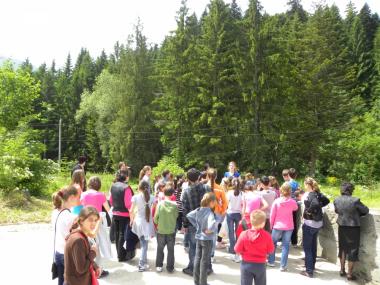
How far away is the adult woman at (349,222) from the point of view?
7012 mm

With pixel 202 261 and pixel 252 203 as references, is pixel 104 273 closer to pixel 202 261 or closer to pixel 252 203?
pixel 202 261

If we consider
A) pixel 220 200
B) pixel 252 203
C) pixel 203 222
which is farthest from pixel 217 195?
pixel 203 222

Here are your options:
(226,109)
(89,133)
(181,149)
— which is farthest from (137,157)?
(89,133)

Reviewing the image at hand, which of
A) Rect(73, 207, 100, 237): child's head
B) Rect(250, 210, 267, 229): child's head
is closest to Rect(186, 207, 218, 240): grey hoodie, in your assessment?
Rect(250, 210, 267, 229): child's head

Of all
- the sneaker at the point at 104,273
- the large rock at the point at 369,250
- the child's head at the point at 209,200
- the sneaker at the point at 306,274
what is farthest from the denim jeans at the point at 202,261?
the large rock at the point at 369,250

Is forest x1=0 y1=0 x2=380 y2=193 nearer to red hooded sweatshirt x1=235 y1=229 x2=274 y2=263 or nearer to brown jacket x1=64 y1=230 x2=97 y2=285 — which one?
red hooded sweatshirt x1=235 y1=229 x2=274 y2=263

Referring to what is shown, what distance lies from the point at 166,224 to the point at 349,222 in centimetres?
343

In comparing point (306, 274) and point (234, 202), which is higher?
point (234, 202)

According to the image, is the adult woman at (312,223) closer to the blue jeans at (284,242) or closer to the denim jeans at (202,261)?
the blue jeans at (284,242)

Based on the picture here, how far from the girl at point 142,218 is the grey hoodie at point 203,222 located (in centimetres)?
123

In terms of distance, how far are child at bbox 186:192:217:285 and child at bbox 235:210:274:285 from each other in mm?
1224

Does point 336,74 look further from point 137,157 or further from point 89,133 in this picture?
point 89,133

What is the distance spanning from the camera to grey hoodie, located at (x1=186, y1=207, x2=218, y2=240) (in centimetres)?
643

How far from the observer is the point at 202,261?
646 cm
